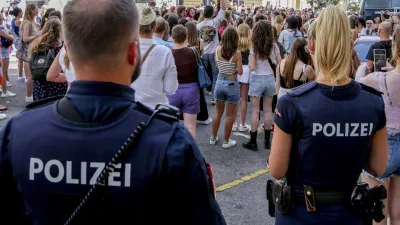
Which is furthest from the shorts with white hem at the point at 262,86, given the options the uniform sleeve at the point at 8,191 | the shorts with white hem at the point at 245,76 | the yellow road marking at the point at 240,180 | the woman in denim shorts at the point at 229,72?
the uniform sleeve at the point at 8,191

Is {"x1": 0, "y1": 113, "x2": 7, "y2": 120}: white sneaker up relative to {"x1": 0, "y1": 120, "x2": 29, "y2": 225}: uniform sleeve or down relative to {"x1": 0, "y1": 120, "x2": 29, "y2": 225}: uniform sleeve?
down

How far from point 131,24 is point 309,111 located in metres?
1.16

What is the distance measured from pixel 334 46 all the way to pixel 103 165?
58.4 inches

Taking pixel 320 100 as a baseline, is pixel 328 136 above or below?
below

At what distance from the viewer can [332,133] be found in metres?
2.33

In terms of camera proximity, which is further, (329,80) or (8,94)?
(8,94)

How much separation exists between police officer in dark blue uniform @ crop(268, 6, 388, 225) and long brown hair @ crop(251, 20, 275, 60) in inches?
156

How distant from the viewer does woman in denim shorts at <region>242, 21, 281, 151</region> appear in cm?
639

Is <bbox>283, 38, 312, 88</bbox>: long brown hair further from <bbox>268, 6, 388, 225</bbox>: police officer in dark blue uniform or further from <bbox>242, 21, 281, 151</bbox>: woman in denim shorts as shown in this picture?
<bbox>268, 6, 388, 225</bbox>: police officer in dark blue uniform

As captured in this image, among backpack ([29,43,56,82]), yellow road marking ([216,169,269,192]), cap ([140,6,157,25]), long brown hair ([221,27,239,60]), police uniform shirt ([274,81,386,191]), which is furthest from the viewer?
long brown hair ([221,27,239,60])

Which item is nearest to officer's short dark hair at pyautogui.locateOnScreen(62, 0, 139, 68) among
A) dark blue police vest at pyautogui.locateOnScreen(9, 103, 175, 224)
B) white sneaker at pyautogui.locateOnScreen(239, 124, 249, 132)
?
dark blue police vest at pyautogui.locateOnScreen(9, 103, 175, 224)

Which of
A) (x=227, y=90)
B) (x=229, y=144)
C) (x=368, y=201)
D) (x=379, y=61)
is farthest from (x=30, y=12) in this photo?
(x=368, y=201)

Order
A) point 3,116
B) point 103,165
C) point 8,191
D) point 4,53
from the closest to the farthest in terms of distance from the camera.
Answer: point 103,165 < point 8,191 < point 3,116 < point 4,53

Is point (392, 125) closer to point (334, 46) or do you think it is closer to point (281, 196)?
point (334, 46)
